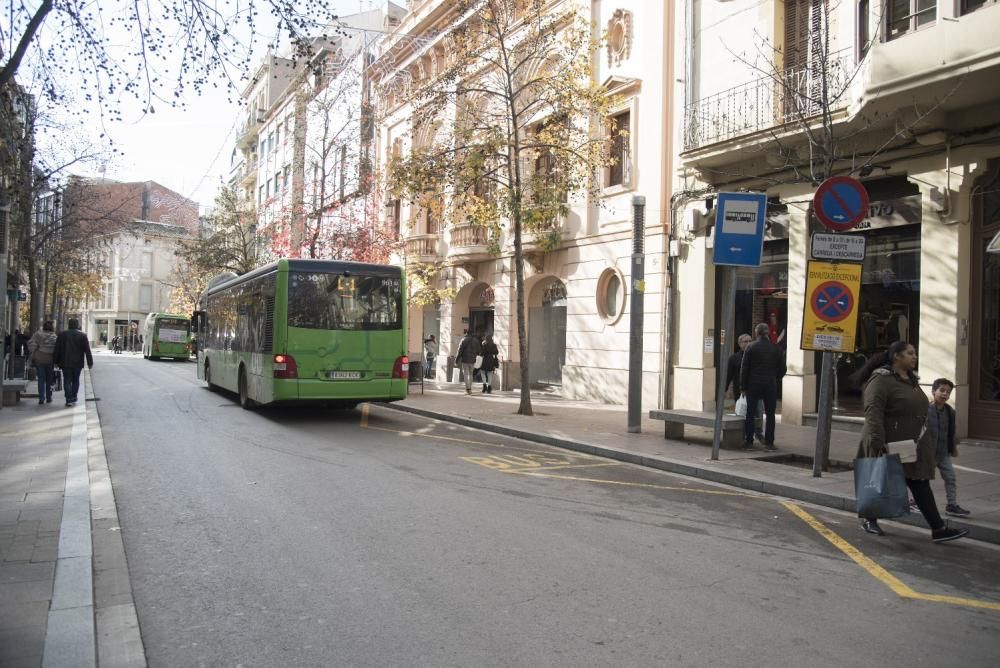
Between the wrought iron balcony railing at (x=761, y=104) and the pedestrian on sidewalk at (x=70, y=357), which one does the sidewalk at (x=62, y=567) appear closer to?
the pedestrian on sidewalk at (x=70, y=357)

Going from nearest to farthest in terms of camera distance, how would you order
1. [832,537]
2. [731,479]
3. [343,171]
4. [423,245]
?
[832,537]
[731,479]
[423,245]
[343,171]

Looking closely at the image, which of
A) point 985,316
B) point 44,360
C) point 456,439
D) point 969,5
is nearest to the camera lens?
point 969,5

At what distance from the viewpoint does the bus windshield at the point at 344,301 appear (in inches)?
545

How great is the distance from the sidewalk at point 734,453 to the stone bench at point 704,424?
220 millimetres

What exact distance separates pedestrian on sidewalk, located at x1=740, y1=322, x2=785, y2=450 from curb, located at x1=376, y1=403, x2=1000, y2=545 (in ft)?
6.66

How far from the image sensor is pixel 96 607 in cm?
445

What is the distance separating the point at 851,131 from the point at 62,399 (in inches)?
662

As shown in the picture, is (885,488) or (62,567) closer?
(62,567)

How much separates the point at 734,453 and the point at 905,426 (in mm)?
4587

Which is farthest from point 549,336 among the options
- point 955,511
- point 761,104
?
point 955,511

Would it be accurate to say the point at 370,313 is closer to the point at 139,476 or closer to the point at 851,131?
the point at 139,476

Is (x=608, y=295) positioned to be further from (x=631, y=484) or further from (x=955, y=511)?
(x=955, y=511)

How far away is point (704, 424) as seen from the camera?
36.6 feet

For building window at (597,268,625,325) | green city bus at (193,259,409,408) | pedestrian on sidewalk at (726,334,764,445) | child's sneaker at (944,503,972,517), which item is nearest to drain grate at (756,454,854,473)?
pedestrian on sidewalk at (726,334,764,445)
